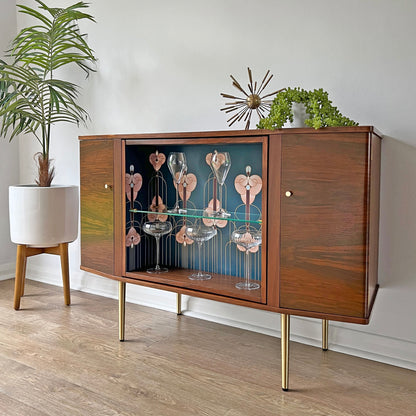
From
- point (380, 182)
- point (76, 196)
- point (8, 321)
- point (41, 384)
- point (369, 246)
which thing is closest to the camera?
point (369, 246)

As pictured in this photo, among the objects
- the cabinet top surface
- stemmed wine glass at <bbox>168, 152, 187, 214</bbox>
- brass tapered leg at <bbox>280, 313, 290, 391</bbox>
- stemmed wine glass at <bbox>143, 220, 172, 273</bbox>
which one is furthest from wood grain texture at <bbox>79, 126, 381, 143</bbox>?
brass tapered leg at <bbox>280, 313, 290, 391</bbox>

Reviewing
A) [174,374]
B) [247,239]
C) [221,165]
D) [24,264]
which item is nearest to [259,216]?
[247,239]

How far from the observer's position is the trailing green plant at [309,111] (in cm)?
168

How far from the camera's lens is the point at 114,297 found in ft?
9.80

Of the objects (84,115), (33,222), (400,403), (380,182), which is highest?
(84,115)

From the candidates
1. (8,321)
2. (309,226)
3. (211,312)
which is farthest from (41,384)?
(309,226)

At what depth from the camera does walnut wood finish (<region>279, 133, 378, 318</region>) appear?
1.61 metres

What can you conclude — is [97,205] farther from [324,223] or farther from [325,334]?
[325,334]

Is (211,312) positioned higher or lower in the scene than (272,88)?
lower

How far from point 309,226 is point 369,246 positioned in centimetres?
22

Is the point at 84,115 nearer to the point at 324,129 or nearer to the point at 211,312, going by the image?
the point at 211,312

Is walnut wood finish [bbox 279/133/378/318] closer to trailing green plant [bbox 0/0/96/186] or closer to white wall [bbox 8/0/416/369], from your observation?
white wall [bbox 8/0/416/369]

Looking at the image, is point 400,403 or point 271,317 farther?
point 271,317

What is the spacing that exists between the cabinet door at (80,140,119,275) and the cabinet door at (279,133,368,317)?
0.88 m
